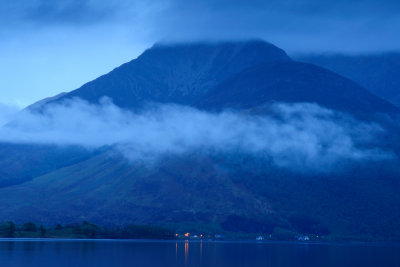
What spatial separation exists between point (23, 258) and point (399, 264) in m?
83.1

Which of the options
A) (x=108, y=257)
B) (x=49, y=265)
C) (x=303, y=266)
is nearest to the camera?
(x=49, y=265)

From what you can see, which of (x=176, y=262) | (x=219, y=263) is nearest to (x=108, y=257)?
(x=176, y=262)

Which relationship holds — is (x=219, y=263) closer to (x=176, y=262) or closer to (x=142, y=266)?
(x=176, y=262)

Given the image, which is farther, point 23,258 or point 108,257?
point 108,257

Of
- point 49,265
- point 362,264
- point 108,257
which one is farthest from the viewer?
point 108,257

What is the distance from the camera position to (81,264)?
12262 cm

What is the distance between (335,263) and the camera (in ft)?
456

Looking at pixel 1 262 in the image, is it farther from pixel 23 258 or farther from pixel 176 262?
pixel 176 262

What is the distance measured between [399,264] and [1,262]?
8508 centimetres

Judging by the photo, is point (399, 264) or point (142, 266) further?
point (399, 264)

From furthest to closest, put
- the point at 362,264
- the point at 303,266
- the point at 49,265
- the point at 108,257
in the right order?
the point at 108,257 → the point at 362,264 → the point at 303,266 → the point at 49,265

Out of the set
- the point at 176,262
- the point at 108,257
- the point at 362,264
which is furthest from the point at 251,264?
the point at 108,257

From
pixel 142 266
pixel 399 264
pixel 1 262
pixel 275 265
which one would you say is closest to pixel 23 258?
pixel 1 262

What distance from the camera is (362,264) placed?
136 meters
